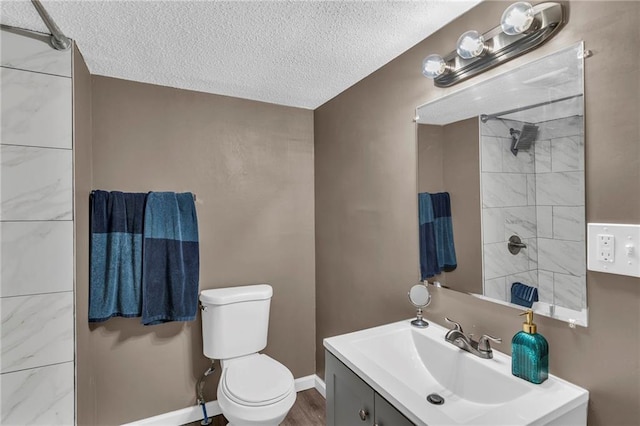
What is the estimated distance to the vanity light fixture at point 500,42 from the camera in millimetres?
1065

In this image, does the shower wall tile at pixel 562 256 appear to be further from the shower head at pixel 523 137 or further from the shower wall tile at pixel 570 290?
the shower head at pixel 523 137

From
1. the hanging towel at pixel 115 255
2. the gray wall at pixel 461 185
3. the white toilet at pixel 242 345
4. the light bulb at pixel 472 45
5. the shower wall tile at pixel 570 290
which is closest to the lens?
the shower wall tile at pixel 570 290

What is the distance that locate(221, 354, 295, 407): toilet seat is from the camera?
5.53ft

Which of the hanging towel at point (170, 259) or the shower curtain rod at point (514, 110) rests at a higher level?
the shower curtain rod at point (514, 110)

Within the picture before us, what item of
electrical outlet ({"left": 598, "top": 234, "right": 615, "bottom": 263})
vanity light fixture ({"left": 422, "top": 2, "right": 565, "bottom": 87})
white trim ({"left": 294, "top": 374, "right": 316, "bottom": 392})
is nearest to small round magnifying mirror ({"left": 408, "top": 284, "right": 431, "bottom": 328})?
electrical outlet ({"left": 598, "top": 234, "right": 615, "bottom": 263})

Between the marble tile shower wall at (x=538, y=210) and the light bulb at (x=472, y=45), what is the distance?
10.6 inches

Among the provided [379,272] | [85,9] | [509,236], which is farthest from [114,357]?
[509,236]

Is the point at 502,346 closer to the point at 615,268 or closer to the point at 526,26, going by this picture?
the point at 615,268

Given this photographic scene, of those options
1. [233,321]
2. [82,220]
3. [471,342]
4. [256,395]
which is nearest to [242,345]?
Result: [233,321]

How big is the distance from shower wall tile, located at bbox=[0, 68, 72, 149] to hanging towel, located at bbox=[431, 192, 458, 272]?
177cm

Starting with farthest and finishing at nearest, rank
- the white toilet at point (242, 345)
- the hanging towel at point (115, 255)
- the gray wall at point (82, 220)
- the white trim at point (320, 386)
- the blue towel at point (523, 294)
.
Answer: the white trim at point (320, 386), the hanging towel at point (115, 255), the white toilet at point (242, 345), the gray wall at point (82, 220), the blue towel at point (523, 294)

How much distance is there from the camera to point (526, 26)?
1085 millimetres

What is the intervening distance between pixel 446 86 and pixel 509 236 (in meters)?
0.70

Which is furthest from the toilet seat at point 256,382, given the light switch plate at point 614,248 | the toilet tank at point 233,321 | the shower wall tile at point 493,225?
the light switch plate at point 614,248
